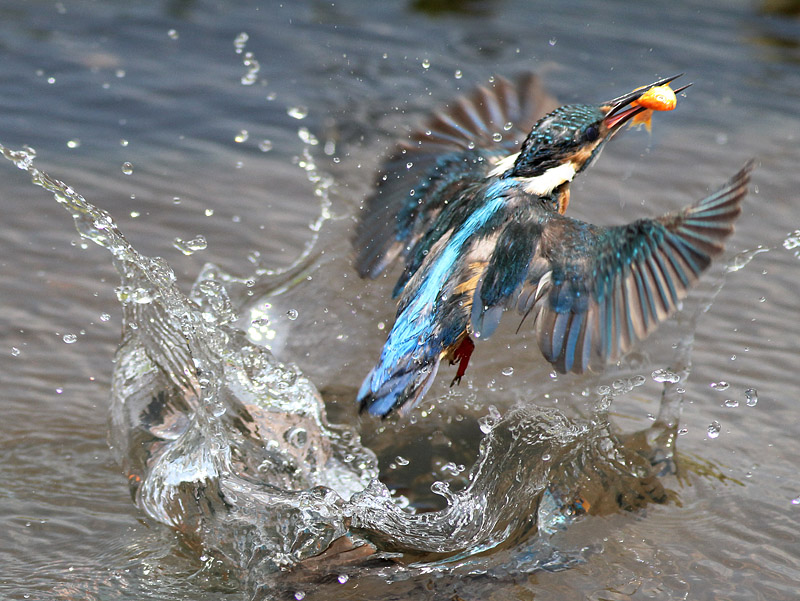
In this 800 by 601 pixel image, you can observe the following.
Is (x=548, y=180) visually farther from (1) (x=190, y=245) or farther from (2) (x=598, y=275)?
(1) (x=190, y=245)

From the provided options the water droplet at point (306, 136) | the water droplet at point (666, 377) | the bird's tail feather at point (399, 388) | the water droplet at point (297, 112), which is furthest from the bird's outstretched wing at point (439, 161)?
the water droplet at point (297, 112)

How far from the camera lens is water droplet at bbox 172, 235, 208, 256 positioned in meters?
4.04

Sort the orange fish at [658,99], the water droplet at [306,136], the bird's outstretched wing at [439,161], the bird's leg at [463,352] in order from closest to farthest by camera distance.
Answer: the orange fish at [658,99] → the bird's leg at [463,352] → the bird's outstretched wing at [439,161] → the water droplet at [306,136]

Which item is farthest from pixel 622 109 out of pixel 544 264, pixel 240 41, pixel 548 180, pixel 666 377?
pixel 240 41

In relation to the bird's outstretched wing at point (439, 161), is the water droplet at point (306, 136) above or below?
above

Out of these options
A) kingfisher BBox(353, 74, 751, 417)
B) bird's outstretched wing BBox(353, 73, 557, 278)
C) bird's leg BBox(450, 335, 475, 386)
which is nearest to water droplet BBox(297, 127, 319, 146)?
bird's outstretched wing BBox(353, 73, 557, 278)

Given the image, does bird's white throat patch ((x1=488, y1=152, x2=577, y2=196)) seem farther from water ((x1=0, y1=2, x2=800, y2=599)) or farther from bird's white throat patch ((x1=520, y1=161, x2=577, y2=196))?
water ((x1=0, y1=2, x2=800, y2=599))

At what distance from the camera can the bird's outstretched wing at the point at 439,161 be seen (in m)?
3.24

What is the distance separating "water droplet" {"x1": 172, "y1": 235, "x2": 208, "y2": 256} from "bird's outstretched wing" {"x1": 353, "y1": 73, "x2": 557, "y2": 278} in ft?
3.32

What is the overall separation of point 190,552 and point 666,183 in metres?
3.11

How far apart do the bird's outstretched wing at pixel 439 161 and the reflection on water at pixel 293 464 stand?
58 cm

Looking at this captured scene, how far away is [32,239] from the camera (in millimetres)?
4176

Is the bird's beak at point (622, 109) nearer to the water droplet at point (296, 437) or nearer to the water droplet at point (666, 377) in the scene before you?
the water droplet at point (666, 377)

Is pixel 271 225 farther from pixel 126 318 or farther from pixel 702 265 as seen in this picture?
pixel 702 265
